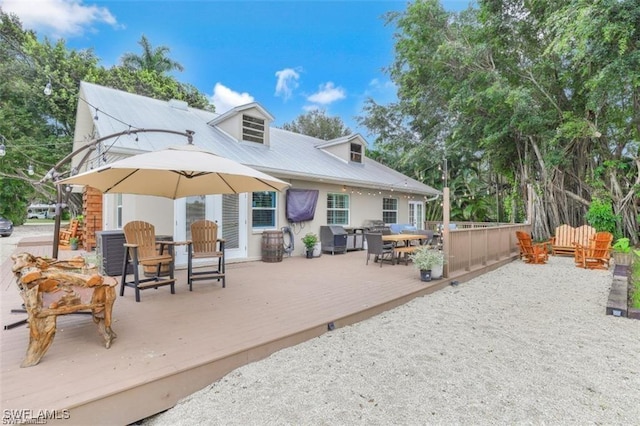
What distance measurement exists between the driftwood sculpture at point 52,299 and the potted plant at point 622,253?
36.3ft

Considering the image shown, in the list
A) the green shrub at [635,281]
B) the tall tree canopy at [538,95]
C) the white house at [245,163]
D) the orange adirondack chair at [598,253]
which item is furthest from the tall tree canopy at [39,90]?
the orange adirondack chair at [598,253]

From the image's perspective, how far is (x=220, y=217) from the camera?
23.6ft

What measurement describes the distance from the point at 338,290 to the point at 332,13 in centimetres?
1200

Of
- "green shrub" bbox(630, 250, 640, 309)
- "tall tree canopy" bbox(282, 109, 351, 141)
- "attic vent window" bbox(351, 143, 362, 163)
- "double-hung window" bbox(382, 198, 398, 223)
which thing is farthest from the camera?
"tall tree canopy" bbox(282, 109, 351, 141)

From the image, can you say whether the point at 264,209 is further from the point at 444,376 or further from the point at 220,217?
the point at 444,376

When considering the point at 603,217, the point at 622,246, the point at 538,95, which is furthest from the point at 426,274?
the point at 538,95

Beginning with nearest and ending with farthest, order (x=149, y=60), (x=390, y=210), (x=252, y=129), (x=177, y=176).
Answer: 1. (x=177, y=176)
2. (x=252, y=129)
3. (x=390, y=210)
4. (x=149, y=60)

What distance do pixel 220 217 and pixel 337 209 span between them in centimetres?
412

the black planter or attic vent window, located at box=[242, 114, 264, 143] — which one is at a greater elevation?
attic vent window, located at box=[242, 114, 264, 143]

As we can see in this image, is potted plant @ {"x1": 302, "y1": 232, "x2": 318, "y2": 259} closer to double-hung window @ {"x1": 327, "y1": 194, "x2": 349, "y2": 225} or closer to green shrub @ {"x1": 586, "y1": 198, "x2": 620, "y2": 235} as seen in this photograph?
double-hung window @ {"x1": 327, "y1": 194, "x2": 349, "y2": 225}

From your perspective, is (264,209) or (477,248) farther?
(264,209)

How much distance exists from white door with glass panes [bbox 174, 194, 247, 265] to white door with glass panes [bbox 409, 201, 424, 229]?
7931 mm

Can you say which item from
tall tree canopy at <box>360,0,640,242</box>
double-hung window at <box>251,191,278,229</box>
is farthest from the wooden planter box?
double-hung window at <box>251,191,278,229</box>

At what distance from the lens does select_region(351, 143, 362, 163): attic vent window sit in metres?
12.7
